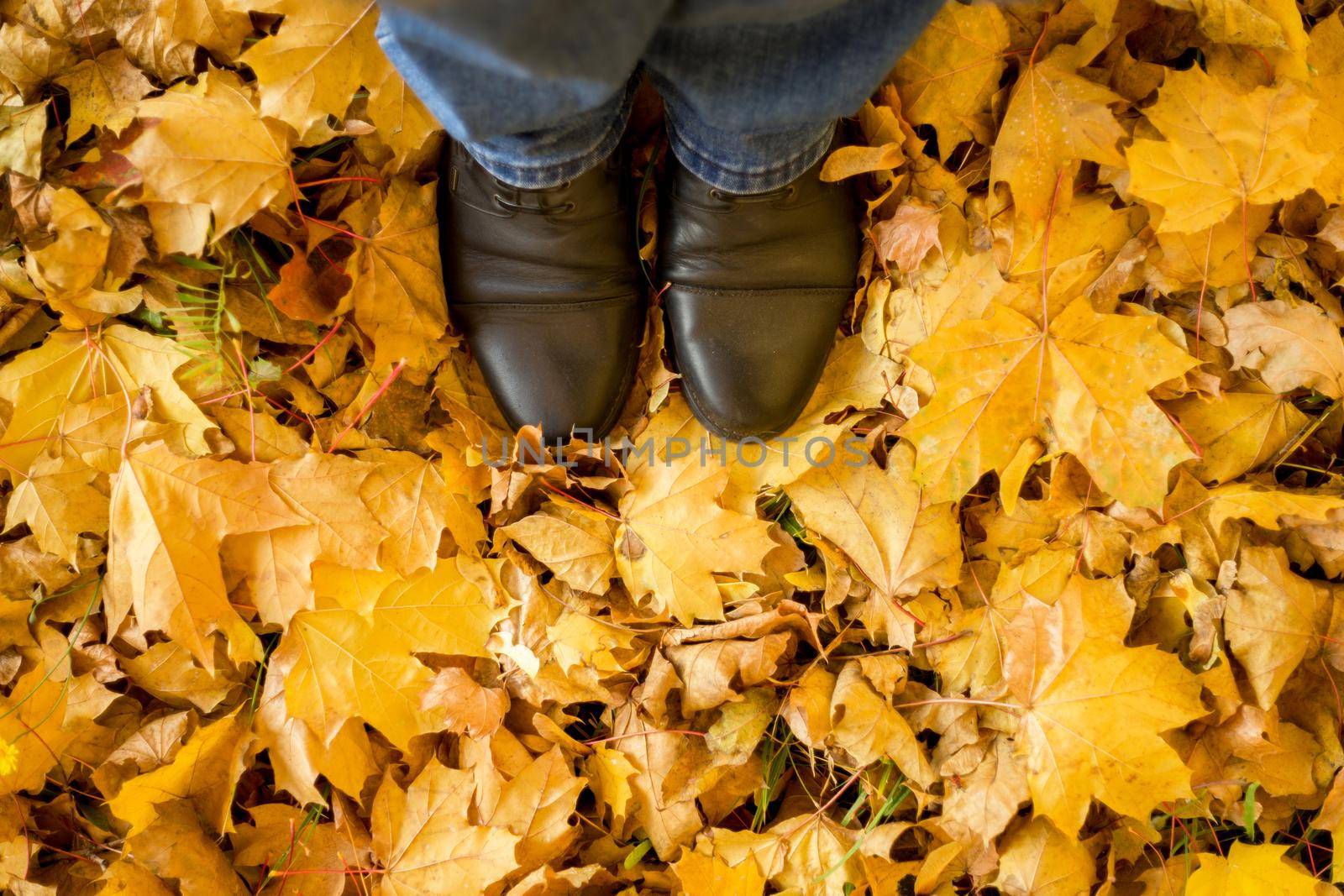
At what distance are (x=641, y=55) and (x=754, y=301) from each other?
1.43 feet

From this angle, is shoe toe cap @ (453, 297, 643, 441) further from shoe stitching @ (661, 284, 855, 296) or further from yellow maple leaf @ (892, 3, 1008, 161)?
yellow maple leaf @ (892, 3, 1008, 161)

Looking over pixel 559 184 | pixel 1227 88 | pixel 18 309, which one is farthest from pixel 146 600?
pixel 1227 88

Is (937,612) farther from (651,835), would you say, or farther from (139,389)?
(139,389)

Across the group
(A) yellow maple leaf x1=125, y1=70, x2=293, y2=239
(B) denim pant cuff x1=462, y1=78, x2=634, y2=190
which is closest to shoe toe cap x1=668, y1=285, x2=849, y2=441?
(B) denim pant cuff x1=462, y1=78, x2=634, y2=190

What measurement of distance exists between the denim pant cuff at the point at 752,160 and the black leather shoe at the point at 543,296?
109 millimetres

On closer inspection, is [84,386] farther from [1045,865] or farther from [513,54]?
[1045,865]

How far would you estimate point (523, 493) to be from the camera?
0.99m

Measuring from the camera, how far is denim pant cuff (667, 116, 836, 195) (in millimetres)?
798

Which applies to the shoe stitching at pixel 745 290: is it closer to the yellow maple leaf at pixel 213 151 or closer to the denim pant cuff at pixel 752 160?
the denim pant cuff at pixel 752 160

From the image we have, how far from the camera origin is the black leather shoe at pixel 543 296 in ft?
3.02

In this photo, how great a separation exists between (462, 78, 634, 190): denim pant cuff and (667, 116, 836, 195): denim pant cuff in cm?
7

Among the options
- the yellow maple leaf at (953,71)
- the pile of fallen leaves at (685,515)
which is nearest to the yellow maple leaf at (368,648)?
the pile of fallen leaves at (685,515)

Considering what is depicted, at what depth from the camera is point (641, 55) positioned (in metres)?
0.55

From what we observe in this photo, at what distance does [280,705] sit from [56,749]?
30 centimetres
